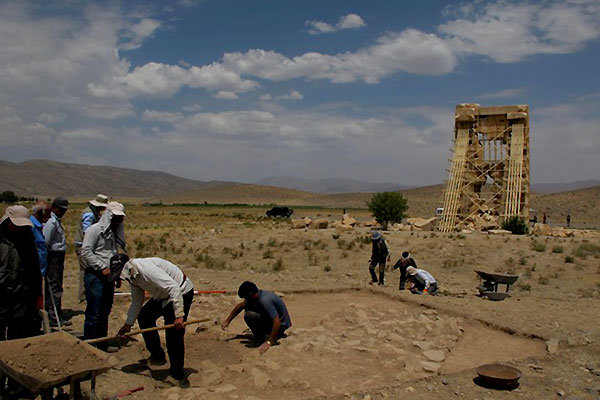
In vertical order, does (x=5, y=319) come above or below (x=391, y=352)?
above

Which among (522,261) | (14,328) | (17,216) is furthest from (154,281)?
(522,261)

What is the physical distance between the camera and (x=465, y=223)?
96.1 ft

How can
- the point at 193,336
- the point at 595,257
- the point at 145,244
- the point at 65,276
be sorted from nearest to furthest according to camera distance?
the point at 193,336
the point at 65,276
the point at 595,257
the point at 145,244

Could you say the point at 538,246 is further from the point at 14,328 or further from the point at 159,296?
the point at 14,328

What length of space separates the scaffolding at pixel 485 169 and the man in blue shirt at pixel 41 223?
24.6 m

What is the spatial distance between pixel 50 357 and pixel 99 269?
156 cm

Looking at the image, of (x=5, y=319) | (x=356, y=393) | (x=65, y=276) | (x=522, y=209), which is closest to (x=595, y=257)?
(x=522, y=209)

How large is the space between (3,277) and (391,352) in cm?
537

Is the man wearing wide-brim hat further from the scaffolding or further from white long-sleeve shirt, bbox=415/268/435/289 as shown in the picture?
the scaffolding

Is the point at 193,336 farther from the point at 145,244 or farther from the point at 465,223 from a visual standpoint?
the point at 465,223

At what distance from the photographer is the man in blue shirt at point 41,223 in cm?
718

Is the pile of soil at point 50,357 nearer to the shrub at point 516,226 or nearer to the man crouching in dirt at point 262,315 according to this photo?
the man crouching in dirt at point 262,315

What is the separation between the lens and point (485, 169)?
98.1 ft

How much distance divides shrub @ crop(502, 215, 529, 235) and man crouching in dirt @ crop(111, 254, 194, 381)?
23446mm
